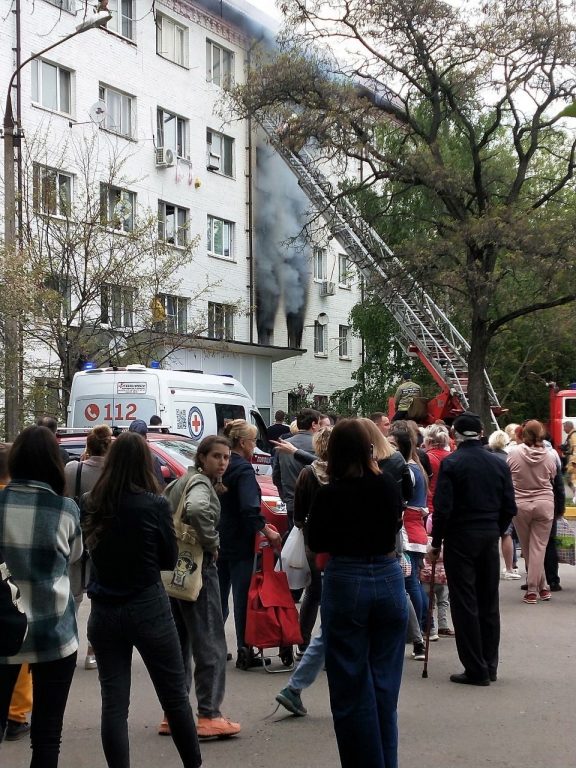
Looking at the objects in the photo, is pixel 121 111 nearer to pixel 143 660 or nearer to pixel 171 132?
pixel 171 132

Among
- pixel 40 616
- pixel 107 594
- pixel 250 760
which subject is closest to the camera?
pixel 40 616

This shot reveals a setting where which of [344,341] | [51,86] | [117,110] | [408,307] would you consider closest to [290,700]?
[408,307]

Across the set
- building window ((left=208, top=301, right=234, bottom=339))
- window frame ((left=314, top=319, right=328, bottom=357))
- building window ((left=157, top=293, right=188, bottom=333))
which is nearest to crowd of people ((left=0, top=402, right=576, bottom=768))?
building window ((left=157, top=293, right=188, bottom=333))

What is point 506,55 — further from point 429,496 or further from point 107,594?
point 107,594

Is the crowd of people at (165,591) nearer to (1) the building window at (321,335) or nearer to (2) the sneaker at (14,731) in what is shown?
(2) the sneaker at (14,731)

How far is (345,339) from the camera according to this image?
3884cm

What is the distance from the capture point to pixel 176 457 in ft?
36.7

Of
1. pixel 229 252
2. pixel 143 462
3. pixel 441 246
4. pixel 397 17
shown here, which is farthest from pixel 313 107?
pixel 143 462

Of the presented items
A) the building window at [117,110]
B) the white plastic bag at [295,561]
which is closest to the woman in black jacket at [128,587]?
the white plastic bag at [295,561]

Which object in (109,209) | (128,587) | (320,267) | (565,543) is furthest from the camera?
(320,267)

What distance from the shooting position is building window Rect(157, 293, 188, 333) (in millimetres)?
22414

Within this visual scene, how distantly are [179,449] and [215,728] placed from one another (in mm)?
6016

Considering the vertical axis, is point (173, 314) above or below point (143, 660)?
above

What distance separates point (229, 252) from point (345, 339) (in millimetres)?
8087
